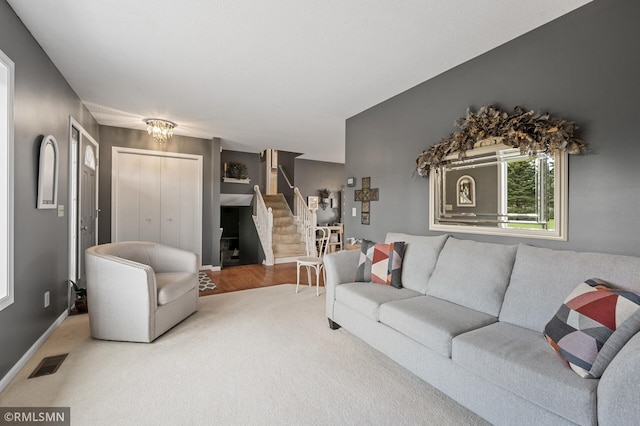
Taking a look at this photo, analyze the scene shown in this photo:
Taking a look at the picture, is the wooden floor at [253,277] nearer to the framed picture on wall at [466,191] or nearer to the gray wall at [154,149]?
the gray wall at [154,149]

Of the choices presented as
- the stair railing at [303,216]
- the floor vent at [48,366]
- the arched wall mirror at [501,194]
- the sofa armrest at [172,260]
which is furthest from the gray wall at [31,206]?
the stair railing at [303,216]

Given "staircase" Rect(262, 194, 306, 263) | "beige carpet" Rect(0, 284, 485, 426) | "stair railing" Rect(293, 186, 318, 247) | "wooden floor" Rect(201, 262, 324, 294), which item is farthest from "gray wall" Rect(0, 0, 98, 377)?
"stair railing" Rect(293, 186, 318, 247)

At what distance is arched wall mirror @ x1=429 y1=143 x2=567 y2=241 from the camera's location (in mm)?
2168

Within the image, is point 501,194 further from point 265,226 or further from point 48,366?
point 265,226

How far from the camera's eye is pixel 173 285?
114 inches

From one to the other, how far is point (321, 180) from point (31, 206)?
7.64 metres

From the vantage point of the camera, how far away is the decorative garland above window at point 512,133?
205 cm

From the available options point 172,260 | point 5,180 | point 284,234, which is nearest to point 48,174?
point 5,180

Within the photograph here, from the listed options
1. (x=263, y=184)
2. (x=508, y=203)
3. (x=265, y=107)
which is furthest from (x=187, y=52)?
(x=263, y=184)

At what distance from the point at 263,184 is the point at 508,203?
21.2 feet

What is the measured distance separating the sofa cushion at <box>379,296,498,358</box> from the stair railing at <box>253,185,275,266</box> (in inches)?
168

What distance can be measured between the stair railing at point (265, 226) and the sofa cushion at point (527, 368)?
4.88 meters

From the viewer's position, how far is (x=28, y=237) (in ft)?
7.63

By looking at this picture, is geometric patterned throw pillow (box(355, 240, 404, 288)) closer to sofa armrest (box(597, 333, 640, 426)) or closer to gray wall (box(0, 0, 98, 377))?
sofa armrest (box(597, 333, 640, 426))
